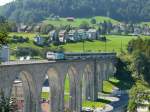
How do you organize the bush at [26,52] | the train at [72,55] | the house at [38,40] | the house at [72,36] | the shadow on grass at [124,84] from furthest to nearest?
the house at [72,36], the house at [38,40], the bush at [26,52], the shadow on grass at [124,84], the train at [72,55]

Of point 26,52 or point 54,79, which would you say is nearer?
point 54,79

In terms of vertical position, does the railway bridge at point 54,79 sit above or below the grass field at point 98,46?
below

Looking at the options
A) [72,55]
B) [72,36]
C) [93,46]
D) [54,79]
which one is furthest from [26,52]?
[54,79]

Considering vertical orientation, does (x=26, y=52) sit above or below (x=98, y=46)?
below

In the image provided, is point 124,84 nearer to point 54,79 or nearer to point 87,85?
point 87,85

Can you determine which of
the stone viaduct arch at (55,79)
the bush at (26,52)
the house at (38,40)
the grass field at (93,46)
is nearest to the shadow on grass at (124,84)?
the stone viaduct arch at (55,79)

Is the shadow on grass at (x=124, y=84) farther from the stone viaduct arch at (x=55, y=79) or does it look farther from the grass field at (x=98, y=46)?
the grass field at (x=98, y=46)

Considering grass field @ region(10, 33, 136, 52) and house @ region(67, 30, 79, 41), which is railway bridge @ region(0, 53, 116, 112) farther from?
house @ region(67, 30, 79, 41)

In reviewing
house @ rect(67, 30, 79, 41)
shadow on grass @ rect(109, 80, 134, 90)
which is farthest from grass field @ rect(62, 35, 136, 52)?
shadow on grass @ rect(109, 80, 134, 90)

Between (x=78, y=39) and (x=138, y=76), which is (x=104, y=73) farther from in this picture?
(x=78, y=39)

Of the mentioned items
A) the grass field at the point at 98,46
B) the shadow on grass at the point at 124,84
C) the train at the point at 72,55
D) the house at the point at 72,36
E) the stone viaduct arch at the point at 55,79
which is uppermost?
the house at the point at 72,36
